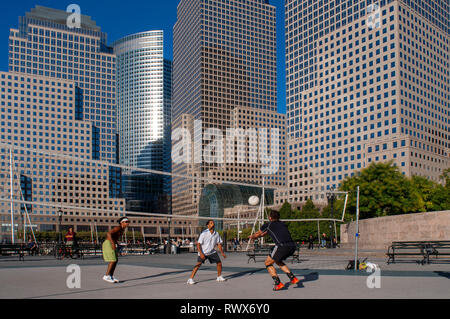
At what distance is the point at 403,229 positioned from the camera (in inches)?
1127

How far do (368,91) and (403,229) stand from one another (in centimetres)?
9728

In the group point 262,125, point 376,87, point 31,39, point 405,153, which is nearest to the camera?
point 405,153

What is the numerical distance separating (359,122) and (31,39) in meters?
125

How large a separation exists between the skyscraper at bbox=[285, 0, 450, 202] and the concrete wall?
261 ft

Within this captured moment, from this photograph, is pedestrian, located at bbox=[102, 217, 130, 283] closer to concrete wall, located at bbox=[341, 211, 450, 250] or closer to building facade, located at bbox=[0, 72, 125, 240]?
concrete wall, located at bbox=[341, 211, 450, 250]

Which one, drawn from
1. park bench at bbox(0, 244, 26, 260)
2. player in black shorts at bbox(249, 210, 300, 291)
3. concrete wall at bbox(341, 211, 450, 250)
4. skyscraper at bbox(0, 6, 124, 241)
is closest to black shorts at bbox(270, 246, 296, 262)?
player in black shorts at bbox(249, 210, 300, 291)

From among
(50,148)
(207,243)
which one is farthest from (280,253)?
(50,148)

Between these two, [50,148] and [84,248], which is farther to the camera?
[50,148]

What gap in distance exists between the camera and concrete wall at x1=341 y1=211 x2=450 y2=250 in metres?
25.5

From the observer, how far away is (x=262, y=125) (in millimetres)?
190500

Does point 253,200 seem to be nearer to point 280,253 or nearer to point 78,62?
point 280,253

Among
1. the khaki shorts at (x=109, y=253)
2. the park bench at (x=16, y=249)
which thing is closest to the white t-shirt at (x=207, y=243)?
the khaki shorts at (x=109, y=253)
